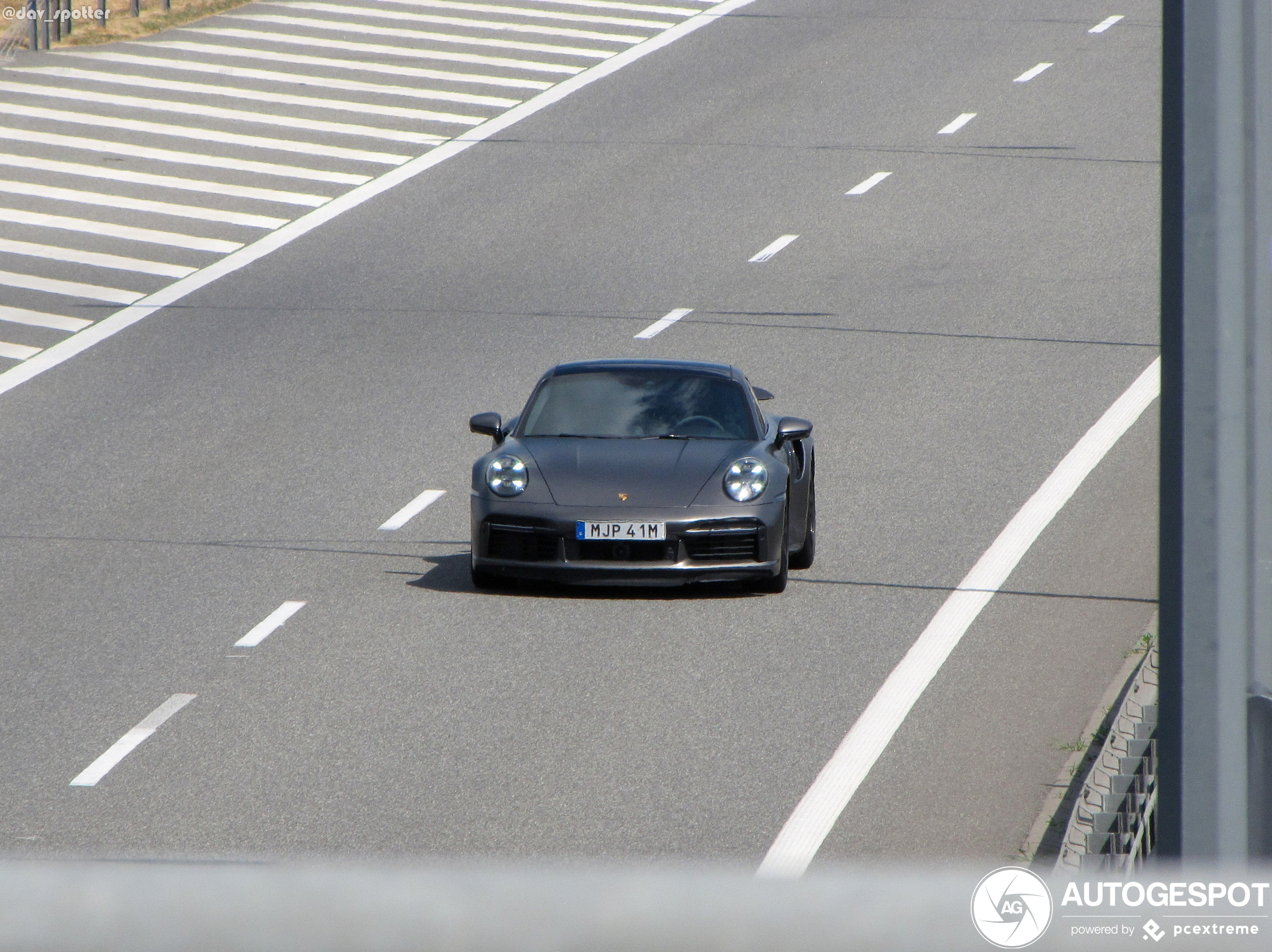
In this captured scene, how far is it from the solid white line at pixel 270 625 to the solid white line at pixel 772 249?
12457 mm

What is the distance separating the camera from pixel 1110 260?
75.2ft

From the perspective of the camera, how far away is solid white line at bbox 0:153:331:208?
26078 mm

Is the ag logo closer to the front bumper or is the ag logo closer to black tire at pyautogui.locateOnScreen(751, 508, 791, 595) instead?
the front bumper

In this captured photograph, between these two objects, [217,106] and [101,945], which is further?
[217,106]

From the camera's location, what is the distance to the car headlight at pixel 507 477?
1185cm

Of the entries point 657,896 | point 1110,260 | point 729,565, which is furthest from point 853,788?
point 1110,260

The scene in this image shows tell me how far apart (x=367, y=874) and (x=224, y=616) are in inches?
425

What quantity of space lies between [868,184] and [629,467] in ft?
50.5

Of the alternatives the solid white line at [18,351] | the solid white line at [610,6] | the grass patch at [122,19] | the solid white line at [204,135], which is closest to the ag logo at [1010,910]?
the solid white line at [18,351]

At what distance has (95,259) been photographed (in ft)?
77.4

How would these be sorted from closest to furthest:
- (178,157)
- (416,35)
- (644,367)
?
1. (644,367)
2. (178,157)
3. (416,35)

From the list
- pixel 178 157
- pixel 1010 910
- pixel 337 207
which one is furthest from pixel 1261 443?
pixel 178 157

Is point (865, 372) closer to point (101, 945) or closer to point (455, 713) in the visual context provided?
point (455, 713)

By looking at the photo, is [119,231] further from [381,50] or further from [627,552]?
[627,552]
